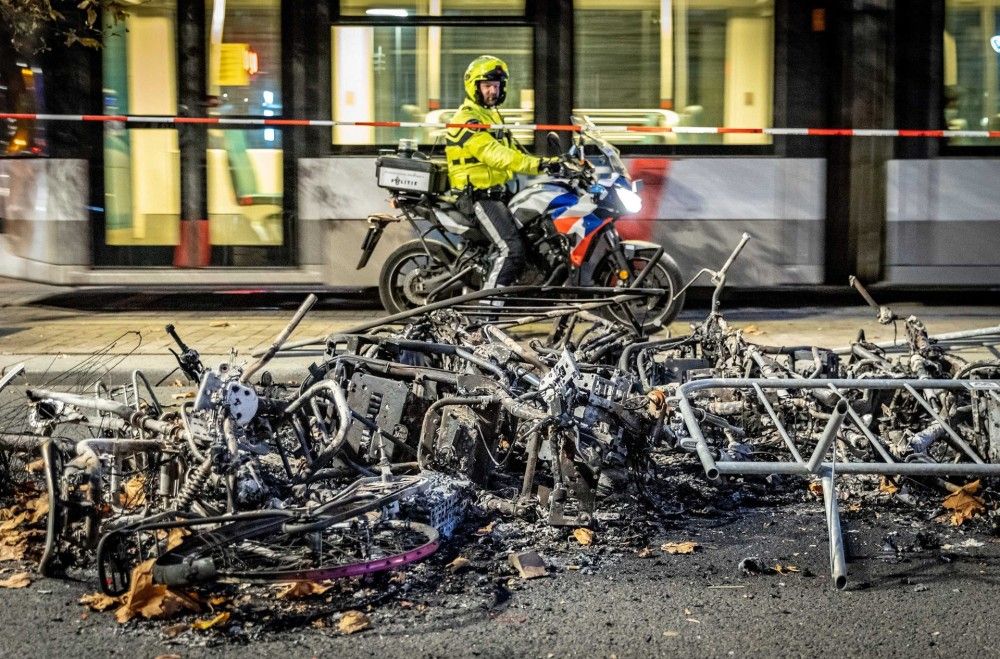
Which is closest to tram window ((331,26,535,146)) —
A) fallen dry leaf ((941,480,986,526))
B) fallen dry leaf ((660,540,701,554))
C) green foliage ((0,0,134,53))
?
green foliage ((0,0,134,53))

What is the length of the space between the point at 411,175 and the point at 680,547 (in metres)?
6.03

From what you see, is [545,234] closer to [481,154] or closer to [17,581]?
[481,154]

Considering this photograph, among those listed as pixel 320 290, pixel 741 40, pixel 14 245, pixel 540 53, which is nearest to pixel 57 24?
pixel 14 245

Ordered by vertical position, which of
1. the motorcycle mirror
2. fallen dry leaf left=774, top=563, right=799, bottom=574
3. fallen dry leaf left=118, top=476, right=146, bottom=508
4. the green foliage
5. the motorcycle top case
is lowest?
fallen dry leaf left=774, top=563, right=799, bottom=574

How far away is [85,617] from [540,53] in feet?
26.3

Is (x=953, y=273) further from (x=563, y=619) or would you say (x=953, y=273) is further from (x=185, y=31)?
(x=563, y=619)

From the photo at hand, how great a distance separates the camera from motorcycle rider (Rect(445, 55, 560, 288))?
1001 cm

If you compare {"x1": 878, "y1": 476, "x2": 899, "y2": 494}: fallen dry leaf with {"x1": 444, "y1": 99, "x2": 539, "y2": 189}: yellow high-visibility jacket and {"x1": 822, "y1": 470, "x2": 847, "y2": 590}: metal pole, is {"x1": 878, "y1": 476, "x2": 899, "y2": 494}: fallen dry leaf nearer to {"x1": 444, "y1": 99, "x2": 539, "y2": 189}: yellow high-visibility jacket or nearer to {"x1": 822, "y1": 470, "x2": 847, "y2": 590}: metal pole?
{"x1": 822, "y1": 470, "x2": 847, "y2": 590}: metal pole

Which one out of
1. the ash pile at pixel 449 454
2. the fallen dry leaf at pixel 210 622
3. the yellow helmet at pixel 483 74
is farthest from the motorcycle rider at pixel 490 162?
the fallen dry leaf at pixel 210 622

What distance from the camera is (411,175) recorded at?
10.4 metres

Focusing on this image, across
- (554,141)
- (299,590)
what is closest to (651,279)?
(554,141)

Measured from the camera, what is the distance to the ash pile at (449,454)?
4.34 m

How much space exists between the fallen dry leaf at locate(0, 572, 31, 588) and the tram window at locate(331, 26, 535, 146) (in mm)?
7346

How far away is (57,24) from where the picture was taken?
11.5 metres
